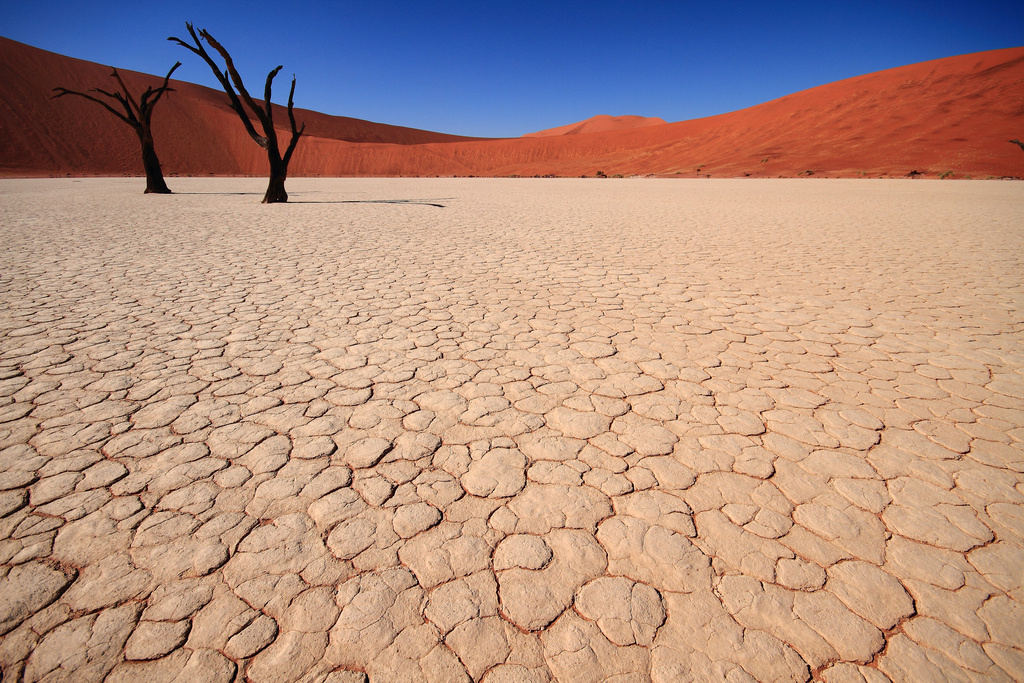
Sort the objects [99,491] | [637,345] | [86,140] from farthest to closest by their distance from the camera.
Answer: [86,140] < [637,345] < [99,491]

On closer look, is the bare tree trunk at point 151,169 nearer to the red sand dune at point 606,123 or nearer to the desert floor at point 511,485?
the desert floor at point 511,485

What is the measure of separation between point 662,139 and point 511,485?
52.5 meters

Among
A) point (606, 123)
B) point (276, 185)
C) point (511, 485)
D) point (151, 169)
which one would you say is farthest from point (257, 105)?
point (606, 123)

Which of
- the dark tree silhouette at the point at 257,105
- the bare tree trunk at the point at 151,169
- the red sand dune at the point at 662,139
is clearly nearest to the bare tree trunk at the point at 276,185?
the dark tree silhouette at the point at 257,105

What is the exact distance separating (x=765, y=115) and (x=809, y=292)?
151 ft

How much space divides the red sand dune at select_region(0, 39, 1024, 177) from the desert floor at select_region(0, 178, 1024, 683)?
26.8m

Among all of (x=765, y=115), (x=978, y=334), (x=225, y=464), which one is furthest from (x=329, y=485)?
(x=765, y=115)

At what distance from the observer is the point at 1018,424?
230 cm

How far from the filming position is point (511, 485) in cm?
190

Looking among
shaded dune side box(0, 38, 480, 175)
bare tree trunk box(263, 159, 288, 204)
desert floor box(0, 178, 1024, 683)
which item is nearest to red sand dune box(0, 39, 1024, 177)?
shaded dune side box(0, 38, 480, 175)

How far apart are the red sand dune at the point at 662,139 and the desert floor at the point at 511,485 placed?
2678 centimetres

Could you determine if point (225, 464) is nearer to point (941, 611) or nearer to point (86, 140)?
point (941, 611)

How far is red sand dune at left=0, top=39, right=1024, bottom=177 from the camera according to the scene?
87.1 feet

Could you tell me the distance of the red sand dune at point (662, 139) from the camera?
26.6 m
